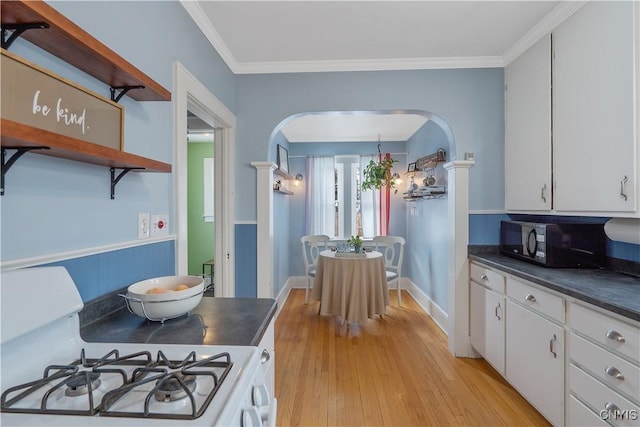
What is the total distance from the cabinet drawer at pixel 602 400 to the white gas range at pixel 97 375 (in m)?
1.41

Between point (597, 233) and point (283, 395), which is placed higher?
point (597, 233)

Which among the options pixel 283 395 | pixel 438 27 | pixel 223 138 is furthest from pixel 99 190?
pixel 438 27

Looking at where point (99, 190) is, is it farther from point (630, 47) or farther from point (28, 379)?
point (630, 47)

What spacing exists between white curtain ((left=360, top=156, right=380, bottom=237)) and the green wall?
2.50 metres

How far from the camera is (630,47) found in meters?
1.46

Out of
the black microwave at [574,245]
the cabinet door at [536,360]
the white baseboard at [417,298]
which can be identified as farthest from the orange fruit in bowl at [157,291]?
the white baseboard at [417,298]

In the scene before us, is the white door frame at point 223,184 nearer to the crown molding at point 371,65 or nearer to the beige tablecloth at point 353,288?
the crown molding at point 371,65

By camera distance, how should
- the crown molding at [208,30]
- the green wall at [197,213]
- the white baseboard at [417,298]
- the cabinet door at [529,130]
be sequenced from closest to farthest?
the crown molding at [208,30]
the cabinet door at [529,130]
the white baseboard at [417,298]
the green wall at [197,213]

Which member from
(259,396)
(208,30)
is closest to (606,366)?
(259,396)

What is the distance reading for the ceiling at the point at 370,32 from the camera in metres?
1.84

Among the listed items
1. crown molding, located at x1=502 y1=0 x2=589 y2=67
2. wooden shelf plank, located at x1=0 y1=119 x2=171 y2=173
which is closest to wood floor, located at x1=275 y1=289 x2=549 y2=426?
wooden shelf plank, located at x1=0 y1=119 x2=171 y2=173

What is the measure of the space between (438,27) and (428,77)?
0.51 meters

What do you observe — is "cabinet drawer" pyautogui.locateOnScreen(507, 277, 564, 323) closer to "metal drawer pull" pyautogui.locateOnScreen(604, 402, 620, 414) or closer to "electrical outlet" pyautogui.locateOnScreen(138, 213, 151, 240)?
"metal drawer pull" pyautogui.locateOnScreen(604, 402, 620, 414)

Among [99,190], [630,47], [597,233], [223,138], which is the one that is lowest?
[597,233]
